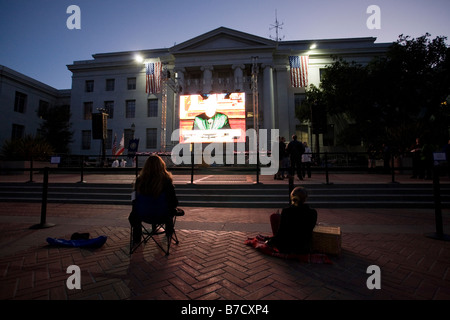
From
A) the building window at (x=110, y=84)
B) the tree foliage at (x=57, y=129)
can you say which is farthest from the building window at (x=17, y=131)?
the building window at (x=110, y=84)

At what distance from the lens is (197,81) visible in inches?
1013

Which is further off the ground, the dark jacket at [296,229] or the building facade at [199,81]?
the building facade at [199,81]

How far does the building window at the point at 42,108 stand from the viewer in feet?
91.3

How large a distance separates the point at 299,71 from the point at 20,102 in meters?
35.7

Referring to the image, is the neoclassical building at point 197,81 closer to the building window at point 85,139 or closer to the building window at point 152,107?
the building window at point 152,107

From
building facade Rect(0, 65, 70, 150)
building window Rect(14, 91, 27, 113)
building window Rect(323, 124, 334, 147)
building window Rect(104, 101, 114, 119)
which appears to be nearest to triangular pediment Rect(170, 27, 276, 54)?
building window Rect(104, 101, 114, 119)

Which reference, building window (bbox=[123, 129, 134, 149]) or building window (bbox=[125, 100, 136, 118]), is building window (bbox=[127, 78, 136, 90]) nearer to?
building window (bbox=[125, 100, 136, 118])

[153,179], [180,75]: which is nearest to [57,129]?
[180,75]

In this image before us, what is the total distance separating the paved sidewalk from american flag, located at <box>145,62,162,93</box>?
2363 cm

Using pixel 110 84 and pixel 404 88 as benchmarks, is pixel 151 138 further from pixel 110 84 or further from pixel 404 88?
pixel 404 88

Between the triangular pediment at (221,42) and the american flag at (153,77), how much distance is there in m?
2.82

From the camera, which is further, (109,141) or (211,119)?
(109,141)
